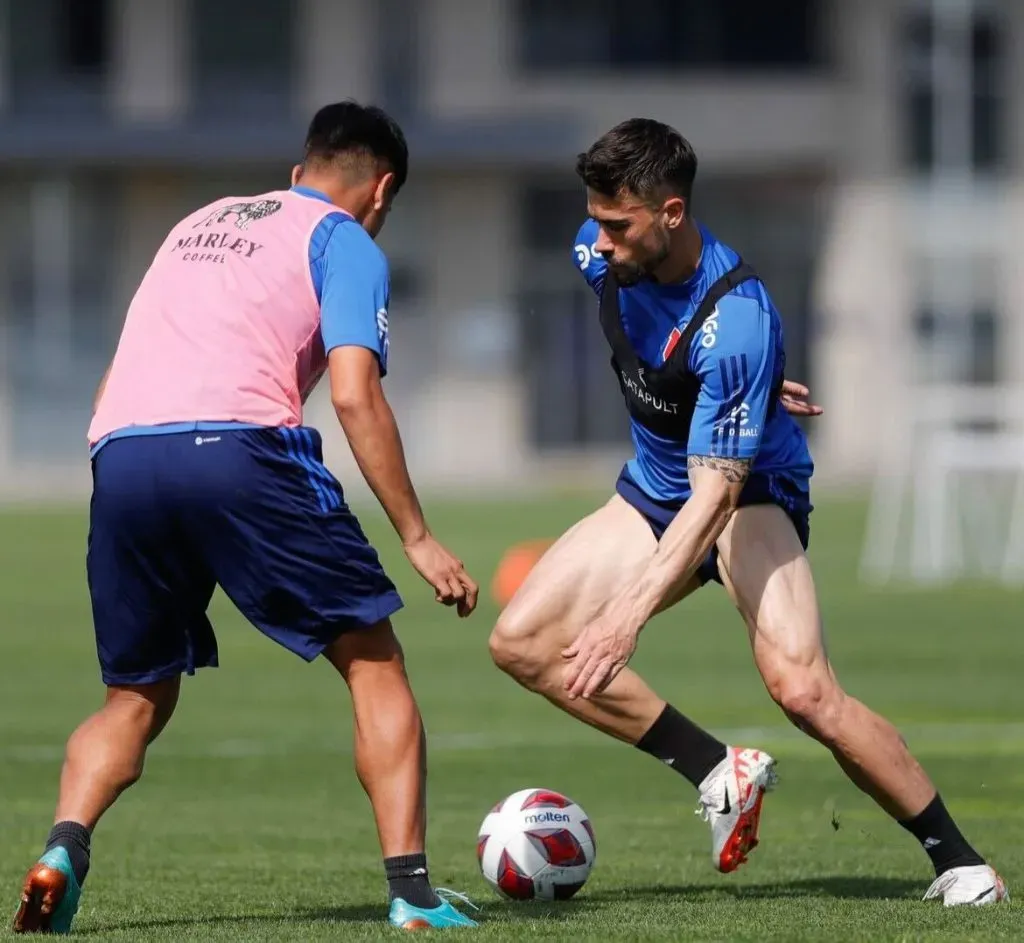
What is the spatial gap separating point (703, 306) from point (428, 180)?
3716 centimetres

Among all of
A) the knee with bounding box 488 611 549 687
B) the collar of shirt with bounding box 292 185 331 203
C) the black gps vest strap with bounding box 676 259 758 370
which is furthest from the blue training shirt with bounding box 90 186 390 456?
the knee with bounding box 488 611 549 687

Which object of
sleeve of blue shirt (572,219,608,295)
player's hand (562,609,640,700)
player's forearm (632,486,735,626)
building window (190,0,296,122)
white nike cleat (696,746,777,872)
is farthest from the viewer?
building window (190,0,296,122)

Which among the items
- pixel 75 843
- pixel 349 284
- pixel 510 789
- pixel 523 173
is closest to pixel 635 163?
pixel 349 284

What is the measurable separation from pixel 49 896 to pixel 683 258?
2.62 m

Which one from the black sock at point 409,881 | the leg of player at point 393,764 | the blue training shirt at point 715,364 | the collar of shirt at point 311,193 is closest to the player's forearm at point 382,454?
the leg of player at point 393,764

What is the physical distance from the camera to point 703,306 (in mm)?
6746

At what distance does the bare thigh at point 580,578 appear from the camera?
23.7 ft

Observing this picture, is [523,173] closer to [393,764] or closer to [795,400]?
[795,400]

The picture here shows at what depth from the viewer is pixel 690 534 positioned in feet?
21.5

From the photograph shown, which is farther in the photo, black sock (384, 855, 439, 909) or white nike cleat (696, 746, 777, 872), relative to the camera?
white nike cleat (696, 746, 777, 872)

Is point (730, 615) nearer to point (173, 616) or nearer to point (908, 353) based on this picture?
point (173, 616)

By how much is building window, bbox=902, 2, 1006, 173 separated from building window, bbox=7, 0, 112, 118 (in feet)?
Result: 49.2

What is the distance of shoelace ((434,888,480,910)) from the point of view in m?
6.39

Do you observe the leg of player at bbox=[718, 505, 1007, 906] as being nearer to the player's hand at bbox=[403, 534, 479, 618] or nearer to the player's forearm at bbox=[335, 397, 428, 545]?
the player's hand at bbox=[403, 534, 479, 618]
